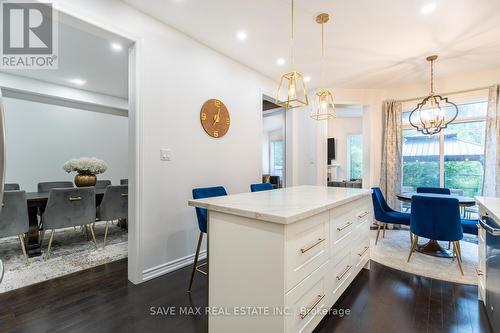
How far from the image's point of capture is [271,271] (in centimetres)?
125

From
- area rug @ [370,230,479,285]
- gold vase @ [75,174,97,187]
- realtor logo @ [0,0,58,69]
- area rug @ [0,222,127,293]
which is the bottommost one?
area rug @ [370,230,479,285]

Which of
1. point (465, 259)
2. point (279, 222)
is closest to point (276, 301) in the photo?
point (279, 222)

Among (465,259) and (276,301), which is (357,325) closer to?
(276,301)

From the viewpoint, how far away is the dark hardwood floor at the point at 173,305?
173 cm

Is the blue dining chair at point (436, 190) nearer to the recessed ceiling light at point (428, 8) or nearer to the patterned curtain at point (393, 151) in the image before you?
the patterned curtain at point (393, 151)

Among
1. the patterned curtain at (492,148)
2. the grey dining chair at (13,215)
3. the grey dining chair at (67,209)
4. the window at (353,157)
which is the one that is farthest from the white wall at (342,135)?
the grey dining chair at (13,215)

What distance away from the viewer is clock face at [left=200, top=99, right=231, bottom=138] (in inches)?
120

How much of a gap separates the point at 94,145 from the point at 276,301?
18.6 feet

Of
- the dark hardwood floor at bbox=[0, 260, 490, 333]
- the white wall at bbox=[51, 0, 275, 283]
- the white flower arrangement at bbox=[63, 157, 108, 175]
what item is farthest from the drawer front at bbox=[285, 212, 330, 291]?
the white flower arrangement at bbox=[63, 157, 108, 175]

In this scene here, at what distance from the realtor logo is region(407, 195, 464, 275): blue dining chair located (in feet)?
13.4

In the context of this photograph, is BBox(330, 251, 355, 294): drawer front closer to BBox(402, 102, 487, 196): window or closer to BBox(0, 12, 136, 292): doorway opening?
BBox(0, 12, 136, 292): doorway opening

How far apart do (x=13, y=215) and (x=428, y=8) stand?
16.4 feet

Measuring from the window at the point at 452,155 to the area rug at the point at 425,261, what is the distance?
4.03ft

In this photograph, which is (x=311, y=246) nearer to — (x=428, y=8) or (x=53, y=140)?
(x=428, y=8)
